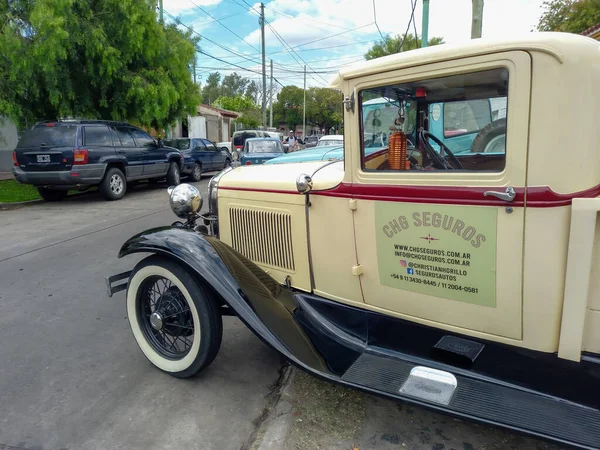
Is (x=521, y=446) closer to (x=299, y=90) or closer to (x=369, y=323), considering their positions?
(x=369, y=323)

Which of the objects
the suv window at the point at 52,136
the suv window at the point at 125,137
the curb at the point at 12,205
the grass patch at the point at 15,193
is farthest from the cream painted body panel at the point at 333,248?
the grass patch at the point at 15,193

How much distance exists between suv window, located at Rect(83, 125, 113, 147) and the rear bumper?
56cm

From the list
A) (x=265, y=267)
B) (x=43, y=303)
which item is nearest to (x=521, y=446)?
(x=265, y=267)

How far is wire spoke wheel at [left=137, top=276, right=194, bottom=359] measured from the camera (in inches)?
115

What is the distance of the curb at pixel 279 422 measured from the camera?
229cm

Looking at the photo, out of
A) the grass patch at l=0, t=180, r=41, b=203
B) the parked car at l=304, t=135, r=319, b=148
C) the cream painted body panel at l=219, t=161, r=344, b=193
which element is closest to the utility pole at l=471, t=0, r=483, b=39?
the cream painted body panel at l=219, t=161, r=344, b=193

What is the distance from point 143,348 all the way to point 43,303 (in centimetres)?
185

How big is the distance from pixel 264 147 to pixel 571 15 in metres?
15.5

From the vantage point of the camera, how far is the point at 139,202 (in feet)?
A: 33.9

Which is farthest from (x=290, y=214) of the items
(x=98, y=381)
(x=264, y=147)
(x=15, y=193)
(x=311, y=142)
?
(x=311, y=142)

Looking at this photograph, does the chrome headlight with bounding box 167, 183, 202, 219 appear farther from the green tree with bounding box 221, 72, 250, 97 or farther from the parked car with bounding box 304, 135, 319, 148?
the green tree with bounding box 221, 72, 250, 97

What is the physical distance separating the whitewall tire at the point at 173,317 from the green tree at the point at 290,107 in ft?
200

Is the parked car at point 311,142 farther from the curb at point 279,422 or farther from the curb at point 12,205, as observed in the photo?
the curb at point 279,422

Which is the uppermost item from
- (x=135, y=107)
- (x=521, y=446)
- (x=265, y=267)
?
(x=135, y=107)
